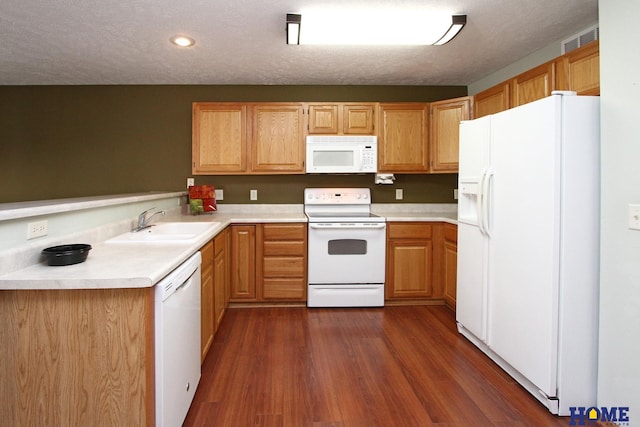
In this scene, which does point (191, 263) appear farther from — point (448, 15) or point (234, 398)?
point (448, 15)

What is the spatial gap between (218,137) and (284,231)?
1.19m

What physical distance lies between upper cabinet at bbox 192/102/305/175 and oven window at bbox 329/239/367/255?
0.88 m

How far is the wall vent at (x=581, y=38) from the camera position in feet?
8.16

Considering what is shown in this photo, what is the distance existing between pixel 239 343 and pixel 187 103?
2693 mm

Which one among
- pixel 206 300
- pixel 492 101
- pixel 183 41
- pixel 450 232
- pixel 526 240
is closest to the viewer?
pixel 526 240

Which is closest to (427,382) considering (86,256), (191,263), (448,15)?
(191,263)

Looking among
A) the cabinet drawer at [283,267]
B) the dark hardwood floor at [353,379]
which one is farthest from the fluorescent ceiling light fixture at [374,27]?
the dark hardwood floor at [353,379]

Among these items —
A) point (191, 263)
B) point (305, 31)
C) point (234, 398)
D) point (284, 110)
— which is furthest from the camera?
point (284, 110)

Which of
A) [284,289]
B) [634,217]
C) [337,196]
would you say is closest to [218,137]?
[337,196]

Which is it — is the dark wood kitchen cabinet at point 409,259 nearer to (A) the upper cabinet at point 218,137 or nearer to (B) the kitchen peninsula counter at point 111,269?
(A) the upper cabinet at point 218,137

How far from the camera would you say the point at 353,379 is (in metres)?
Answer: 2.21

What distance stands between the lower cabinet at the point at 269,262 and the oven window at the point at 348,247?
0.27 m

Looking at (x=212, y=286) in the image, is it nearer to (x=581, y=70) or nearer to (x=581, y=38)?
(x=581, y=70)

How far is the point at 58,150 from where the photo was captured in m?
3.98
